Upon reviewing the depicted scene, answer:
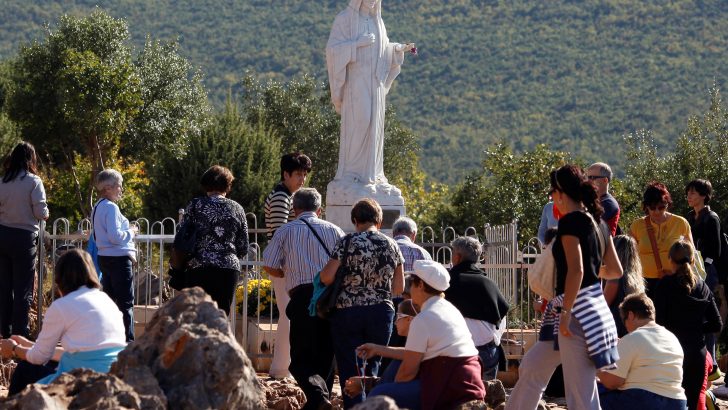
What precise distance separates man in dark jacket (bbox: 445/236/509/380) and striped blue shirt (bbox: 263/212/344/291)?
79cm

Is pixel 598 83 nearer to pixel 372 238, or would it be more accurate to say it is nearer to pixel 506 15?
pixel 506 15

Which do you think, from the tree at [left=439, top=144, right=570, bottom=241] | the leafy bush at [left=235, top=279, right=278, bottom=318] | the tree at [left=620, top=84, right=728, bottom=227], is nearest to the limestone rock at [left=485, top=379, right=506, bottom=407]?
the leafy bush at [left=235, top=279, right=278, bottom=318]

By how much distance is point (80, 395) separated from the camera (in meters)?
4.57

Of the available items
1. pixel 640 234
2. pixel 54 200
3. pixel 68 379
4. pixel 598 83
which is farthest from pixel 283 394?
pixel 598 83

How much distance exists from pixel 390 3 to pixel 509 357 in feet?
203

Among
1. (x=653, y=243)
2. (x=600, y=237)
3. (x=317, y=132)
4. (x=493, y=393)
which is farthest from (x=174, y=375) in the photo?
(x=317, y=132)

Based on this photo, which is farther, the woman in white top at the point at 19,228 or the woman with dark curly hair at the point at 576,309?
the woman in white top at the point at 19,228

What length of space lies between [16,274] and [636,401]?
4.85 meters

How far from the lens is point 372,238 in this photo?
702 centimetres

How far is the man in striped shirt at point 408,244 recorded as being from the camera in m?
8.06

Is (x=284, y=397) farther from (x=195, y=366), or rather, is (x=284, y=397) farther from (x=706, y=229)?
(x=706, y=229)

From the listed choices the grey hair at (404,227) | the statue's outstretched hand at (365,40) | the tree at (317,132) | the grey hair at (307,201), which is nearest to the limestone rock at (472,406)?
the grey hair at (307,201)

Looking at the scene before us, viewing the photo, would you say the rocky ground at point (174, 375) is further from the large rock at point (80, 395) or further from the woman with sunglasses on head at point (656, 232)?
the woman with sunglasses on head at point (656, 232)

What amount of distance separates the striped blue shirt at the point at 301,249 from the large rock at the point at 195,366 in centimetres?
235
